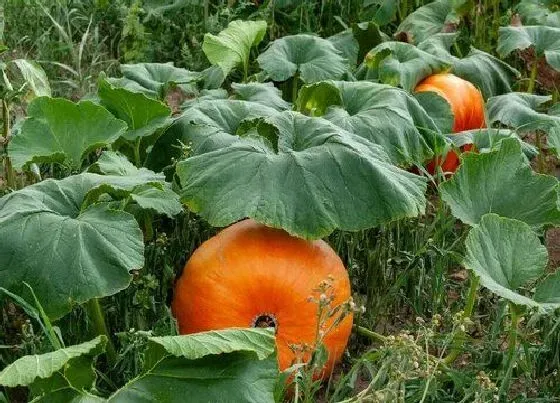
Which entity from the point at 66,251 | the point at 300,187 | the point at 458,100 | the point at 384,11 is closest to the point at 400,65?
the point at 458,100

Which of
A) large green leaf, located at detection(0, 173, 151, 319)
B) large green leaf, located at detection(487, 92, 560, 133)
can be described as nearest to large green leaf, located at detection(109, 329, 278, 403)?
large green leaf, located at detection(0, 173, 151, 319)

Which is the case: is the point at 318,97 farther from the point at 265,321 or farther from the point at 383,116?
the point at 265,321

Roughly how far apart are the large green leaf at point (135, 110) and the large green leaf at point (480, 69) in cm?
128

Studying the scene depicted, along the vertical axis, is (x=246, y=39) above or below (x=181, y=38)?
above

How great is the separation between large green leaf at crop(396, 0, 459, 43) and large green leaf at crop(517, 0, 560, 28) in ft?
0.93

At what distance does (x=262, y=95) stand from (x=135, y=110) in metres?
0.44

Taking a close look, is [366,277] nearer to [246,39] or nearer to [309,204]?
[309,204]

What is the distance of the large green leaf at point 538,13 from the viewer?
165 inches

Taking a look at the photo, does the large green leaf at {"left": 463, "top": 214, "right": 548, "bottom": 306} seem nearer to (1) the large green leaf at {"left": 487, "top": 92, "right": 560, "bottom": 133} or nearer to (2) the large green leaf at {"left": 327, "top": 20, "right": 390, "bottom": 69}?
(1) the large green leaf at {"left": 487, "top": 92, "right": 560, "bottom": 133}

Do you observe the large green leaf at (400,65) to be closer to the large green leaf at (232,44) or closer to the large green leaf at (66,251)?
the large green leaf at (232,44)

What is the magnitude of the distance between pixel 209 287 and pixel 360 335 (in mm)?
479

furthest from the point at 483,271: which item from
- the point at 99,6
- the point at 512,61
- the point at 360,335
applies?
the point at 99,6

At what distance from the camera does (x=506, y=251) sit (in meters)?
2.40

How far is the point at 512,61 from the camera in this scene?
4.65 m
